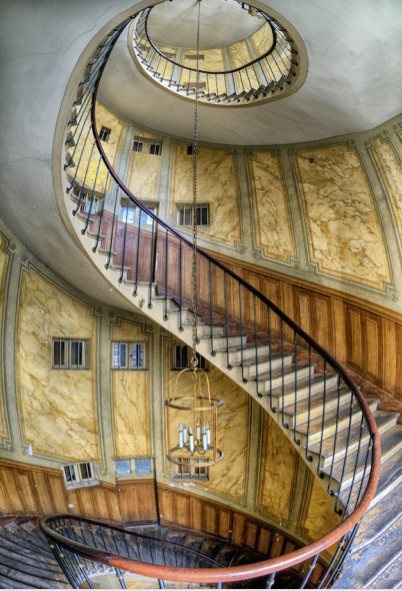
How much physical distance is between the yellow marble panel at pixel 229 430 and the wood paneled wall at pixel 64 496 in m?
0.86

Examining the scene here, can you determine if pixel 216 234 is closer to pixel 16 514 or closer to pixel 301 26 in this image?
pixel 301 26

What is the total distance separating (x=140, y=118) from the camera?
20.8ft

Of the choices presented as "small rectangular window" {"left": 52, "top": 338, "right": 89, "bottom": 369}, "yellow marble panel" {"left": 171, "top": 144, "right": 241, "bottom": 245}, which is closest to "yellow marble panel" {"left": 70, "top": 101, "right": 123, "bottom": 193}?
"yellow marble panel" {"left": 171, "top": 144, "right": 241, "bottom": 245}

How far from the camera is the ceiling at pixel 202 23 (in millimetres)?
6406

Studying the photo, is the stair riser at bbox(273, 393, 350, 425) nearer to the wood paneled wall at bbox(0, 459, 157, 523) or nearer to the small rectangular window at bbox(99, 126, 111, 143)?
the wood paneled wall at bbox(0, 459, 157, 523)

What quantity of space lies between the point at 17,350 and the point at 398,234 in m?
4.83

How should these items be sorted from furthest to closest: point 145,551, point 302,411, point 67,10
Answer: point 145,551
point 302,411
point 67,10

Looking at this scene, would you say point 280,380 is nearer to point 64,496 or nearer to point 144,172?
point 64,496

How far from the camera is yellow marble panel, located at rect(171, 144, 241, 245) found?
21.5 ft

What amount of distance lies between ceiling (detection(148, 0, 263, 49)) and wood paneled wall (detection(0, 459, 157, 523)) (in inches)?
252

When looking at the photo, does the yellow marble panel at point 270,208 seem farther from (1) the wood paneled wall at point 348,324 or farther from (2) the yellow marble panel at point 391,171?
(2) the yellow marble panel at point 391,171

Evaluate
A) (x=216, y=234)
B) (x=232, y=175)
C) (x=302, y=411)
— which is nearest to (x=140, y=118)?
(x=232, y=175)

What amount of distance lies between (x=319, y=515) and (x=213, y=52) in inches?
276

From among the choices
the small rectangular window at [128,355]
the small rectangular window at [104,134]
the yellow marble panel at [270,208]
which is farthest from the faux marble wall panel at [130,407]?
the small rectangular window at [104,134]
